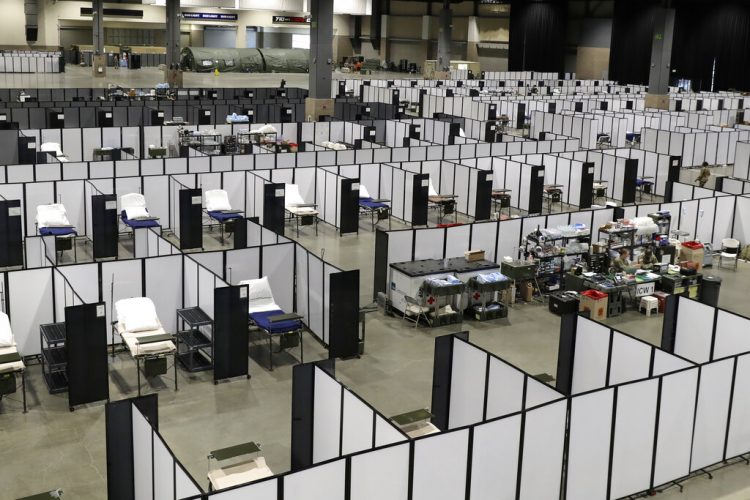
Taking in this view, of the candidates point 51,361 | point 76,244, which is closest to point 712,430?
point 51,361

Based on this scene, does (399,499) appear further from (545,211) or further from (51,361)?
(545,211)

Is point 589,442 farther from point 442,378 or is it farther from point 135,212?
point 135,212

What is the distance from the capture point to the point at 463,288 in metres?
17.5

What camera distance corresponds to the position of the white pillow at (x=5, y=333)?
1326 cm

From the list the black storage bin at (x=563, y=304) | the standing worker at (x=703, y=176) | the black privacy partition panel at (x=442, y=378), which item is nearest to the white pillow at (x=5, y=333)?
the black privacy partition panel at (x=442, y=378)

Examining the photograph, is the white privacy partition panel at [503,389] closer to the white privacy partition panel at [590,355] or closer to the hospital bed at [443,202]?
the white privacy partition panel at [590,355]

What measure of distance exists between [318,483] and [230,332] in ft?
19.5

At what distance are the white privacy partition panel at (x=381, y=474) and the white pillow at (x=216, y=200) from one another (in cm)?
1477

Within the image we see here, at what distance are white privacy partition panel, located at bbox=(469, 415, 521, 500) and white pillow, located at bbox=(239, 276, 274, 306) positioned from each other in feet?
22.9

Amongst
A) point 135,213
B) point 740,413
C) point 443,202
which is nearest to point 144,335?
point 135,213

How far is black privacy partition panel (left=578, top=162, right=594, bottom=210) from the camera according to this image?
2756 cm

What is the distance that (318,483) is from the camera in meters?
8.73

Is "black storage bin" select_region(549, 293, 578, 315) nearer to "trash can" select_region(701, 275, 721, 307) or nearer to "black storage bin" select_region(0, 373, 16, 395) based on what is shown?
"trash can" select_region(701, 275, 721, 307)

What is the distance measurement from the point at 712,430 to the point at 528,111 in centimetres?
3736
